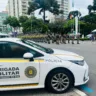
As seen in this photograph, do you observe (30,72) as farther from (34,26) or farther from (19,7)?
(19,7)

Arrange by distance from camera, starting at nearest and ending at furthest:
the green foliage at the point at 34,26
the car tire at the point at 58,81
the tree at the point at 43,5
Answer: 1. the car tire at the point at 58,81
2. the green foliage at the point at 34,26
3. the tree at the point at 43,5

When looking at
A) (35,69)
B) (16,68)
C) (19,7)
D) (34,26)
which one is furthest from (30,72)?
(19,7)

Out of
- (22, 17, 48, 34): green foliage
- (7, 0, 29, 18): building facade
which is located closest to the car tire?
(22, 17, 48, 34): green foliage

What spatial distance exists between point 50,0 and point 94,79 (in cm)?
5354

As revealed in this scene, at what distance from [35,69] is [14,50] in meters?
0.70

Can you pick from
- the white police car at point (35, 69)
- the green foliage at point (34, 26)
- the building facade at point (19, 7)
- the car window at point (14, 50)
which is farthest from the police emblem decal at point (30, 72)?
the building facade at point (19, 7)

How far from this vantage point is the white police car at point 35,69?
4.93 metres

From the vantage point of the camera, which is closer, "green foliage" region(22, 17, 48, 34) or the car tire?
the car tire

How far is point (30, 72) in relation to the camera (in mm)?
4996

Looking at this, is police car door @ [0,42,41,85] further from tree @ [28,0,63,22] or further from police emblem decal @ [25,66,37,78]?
tree @ [28,0,63,22]

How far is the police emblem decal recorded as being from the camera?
496 cm

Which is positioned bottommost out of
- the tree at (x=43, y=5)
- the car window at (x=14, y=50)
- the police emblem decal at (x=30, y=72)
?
the police emblem decal at (x=30, y=72)

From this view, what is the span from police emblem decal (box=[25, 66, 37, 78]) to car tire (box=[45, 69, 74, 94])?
1.18ft

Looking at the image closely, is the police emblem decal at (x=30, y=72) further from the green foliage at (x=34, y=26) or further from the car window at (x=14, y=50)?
the green foliage at (x=34, y=26)
